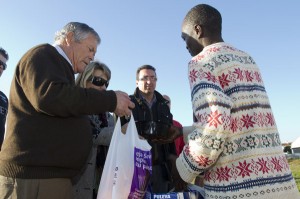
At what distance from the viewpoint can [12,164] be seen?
182 centimetres

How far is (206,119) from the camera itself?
5.42 feet

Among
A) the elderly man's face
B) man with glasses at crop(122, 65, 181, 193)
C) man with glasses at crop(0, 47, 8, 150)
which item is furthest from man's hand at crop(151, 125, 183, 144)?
man with glasses at crop(0, 47, 8, 150)

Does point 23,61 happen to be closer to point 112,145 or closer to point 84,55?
point 84,55

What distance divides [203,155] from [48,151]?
85 cm

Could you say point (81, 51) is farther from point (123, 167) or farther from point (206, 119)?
point (206, 119)

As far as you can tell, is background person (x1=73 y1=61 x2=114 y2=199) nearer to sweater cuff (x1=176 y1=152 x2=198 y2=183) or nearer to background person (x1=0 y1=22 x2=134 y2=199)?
background person (x1=0 y1=22 x2=134 y2=199)

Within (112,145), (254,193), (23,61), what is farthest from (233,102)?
(23,61)

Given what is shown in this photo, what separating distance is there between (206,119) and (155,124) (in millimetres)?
779

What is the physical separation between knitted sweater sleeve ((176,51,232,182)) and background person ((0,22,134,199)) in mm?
474

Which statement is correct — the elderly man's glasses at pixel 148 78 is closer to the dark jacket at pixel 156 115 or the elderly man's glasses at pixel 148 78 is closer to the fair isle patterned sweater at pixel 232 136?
the dark jacket at pixel 156 115

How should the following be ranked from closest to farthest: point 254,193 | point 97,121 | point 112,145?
1. point 254,193
2. point 112,145
3. point 97,121

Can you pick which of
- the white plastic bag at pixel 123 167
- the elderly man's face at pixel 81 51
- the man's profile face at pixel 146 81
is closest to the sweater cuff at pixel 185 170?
the white plastic bag at pixel 123 167

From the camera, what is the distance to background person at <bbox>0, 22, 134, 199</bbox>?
1.79 meters

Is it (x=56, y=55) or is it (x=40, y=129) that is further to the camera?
(x=56, y=55)
